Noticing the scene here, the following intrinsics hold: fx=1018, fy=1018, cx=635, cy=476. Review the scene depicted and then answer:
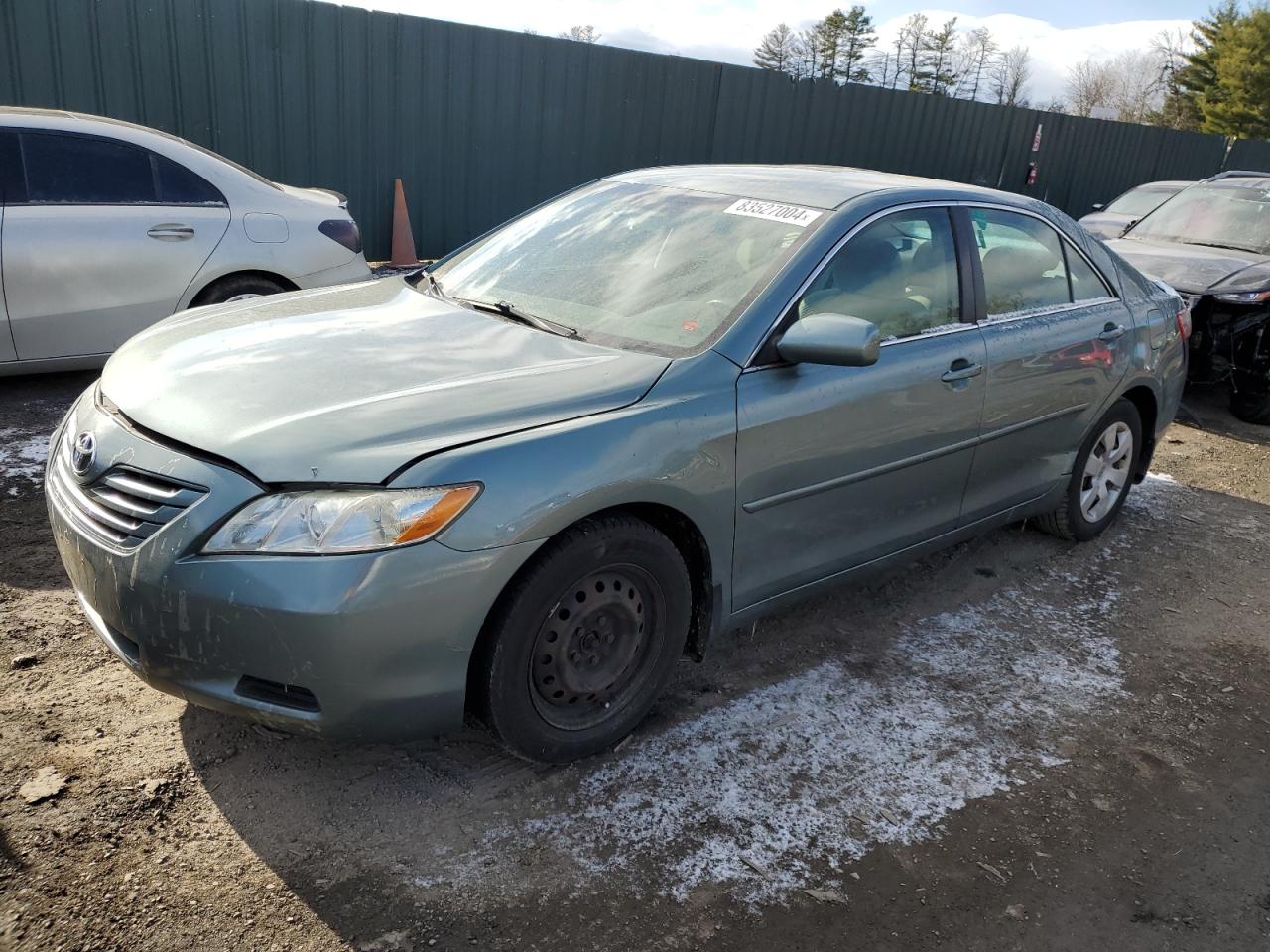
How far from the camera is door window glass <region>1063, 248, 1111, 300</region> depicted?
449 centimetres

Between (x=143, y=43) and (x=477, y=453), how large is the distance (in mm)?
8516

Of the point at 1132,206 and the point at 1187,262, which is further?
the point at 1132,206

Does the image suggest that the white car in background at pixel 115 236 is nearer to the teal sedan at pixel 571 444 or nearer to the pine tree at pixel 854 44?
the teal sedan at pixel 571 444

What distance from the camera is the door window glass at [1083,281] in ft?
14.7

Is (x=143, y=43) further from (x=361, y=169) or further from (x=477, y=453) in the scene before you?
(x=477, y=453)

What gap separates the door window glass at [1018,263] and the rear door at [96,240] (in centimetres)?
423

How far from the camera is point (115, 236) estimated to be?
18.2 ft

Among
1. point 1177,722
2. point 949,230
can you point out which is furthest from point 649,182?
point 1177,722

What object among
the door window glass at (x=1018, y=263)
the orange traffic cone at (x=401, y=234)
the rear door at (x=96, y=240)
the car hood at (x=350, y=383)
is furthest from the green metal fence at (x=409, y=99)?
the door window glass at (x=1018, y=263)

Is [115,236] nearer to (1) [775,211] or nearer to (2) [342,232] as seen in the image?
(2) [342,232]

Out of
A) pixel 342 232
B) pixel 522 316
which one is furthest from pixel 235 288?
pixel 522 316

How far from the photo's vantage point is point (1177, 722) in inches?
140

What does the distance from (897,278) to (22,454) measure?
4161 millimetres

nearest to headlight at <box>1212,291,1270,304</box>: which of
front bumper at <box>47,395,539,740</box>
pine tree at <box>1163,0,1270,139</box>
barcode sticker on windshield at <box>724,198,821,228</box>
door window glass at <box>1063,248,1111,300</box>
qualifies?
door window glass at <box>1063,248,1111,300</box>
